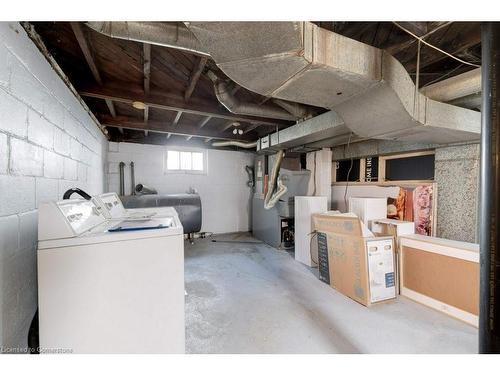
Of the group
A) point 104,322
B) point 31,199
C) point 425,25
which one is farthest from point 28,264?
point 425,25

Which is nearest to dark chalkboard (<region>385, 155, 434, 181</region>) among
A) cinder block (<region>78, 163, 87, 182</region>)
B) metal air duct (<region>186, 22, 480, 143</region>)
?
metal air duct (<region>186, 22, 480, 143</region>)

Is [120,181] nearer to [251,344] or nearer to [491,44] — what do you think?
[251,344]

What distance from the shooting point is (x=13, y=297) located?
97 centimetres

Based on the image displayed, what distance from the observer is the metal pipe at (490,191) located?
2.22 ft

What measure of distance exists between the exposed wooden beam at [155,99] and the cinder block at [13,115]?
1.27 m

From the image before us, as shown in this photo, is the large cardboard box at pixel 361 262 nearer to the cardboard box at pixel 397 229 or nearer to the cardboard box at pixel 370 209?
the cardboard box at pixel 397 229

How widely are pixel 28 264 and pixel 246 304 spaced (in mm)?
1680

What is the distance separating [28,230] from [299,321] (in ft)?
6.50

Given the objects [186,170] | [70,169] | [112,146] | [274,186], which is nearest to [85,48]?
[70,169]

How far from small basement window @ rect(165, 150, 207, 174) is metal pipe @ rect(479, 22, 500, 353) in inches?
176

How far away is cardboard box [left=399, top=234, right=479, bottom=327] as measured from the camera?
1.72 m

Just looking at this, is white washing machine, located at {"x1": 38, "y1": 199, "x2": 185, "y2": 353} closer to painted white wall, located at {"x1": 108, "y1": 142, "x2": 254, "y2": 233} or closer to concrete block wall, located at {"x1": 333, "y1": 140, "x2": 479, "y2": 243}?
concrete block wall, located at {"x1": 333, "y1": 140, "x2": 479, "y2": 243}

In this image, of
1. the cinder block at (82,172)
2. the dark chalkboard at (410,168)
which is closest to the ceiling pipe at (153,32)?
the cinder block at (82,172)

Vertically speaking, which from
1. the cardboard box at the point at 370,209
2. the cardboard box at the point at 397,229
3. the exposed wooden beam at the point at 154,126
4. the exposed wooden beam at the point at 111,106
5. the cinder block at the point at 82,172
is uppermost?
the exposed wooden beam at the point at 111,106
